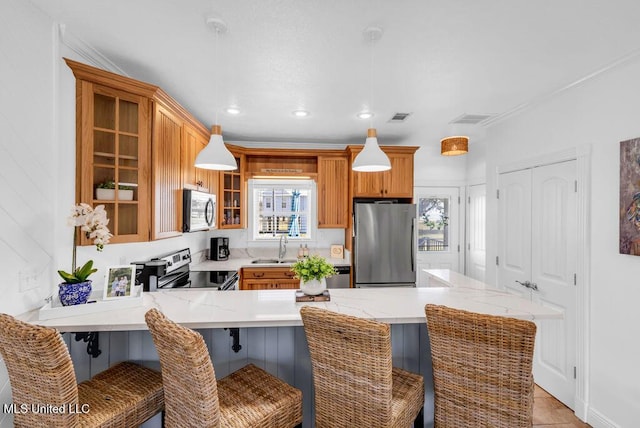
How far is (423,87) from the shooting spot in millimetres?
2500

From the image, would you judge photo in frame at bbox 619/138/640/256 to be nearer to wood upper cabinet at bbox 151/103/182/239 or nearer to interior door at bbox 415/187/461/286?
interior door at bbox 415/187/461/286

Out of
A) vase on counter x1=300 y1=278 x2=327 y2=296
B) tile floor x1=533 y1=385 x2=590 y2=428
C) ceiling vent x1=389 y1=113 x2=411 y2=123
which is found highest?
ceiling vent x1=389 y1=113 x2=411 y2=123

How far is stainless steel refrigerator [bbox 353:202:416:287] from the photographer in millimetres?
3793

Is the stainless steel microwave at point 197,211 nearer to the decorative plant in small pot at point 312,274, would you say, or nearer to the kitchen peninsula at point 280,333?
the kitchen peninsula at point 280,333

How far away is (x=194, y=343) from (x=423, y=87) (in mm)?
2453

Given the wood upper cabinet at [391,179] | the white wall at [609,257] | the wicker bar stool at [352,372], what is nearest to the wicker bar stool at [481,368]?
the wicker bar stool at [352,372]

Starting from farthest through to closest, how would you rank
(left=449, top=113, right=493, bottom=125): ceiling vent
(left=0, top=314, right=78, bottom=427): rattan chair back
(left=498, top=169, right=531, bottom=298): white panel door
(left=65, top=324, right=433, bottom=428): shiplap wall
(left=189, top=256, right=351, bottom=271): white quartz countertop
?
(left=189, top=256, right=351, bottom=271): white quartz countertop → (left=449, top=113, right=493, bottom=125): ceiling vent → (left=498, top=169, right=531, bottom=298): white panel door → (left=65, top=324, right=433, bottom=428): shiplap wall → (left=0, top=314, right=78, bottom=427): rattan chair back

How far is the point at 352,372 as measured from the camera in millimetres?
1242

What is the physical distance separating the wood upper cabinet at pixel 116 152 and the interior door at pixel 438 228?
3.84m

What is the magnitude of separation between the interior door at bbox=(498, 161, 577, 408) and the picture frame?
3234 mm

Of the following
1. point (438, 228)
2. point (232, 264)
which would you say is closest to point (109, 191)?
point (232, 264)

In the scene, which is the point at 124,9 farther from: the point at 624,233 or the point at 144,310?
the point at 624,233

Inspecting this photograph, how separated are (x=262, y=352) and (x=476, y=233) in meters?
3.91

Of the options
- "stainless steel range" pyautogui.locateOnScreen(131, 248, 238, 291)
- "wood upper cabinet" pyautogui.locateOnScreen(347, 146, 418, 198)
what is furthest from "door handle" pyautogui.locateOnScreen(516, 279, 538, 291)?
"stainless steel range" pyautogui.locateOnScreen(131, 248, 238, 291)
